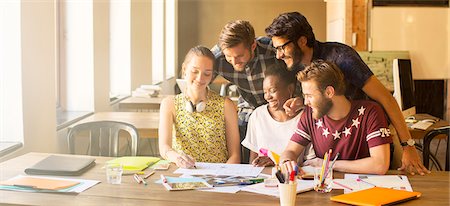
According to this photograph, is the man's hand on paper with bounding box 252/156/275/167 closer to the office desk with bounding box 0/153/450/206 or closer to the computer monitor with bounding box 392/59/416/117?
the office desk with bounding box 0/153/450/206

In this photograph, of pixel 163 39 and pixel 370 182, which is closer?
pixel 370 182

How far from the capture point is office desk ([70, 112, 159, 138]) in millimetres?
3349

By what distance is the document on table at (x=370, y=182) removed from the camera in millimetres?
2035

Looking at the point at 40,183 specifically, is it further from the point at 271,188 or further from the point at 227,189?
the point at 271,188

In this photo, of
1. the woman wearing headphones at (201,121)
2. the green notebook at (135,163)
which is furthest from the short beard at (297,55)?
the green notebook at (135,163)

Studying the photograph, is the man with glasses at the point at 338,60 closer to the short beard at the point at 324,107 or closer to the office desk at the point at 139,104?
the short beard at the point at 324,107

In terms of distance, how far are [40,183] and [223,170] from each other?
63 centimetres

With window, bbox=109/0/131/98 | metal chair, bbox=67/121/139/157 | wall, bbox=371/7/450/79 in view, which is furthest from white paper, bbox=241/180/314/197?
wall, bbox=371/7/450/79

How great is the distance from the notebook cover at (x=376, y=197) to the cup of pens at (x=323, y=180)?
0.29 ft

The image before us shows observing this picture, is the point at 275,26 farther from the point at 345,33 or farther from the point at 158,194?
the point at 345,33

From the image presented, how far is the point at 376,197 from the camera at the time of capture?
6.20ft

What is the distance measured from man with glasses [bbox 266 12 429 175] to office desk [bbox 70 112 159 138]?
104cm

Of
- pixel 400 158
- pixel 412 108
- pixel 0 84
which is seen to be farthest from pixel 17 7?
pixel 412 108

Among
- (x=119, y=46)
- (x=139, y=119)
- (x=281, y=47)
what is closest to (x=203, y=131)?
(x=281, y=47)
